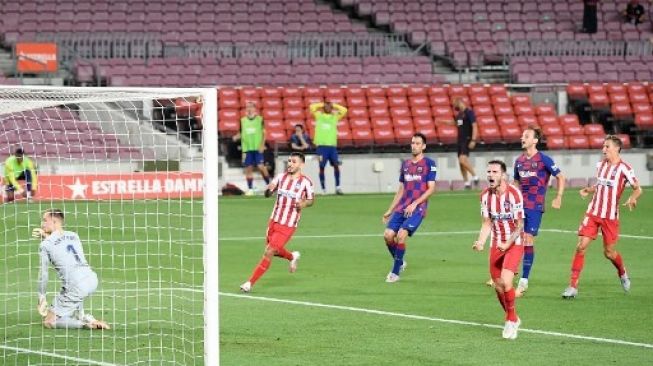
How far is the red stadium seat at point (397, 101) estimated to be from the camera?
3772cm

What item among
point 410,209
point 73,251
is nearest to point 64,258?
point 73,251

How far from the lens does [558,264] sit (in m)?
20.7

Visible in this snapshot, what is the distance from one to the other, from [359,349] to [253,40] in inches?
1091

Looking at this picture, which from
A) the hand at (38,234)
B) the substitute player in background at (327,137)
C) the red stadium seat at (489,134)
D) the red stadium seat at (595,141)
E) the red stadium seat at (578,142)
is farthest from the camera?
the red stadium seat at (595,141)

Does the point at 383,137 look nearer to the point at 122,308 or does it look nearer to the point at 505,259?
the point at 122,308

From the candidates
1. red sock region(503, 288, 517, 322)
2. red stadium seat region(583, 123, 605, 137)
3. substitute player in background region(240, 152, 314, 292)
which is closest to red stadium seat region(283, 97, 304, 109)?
red stadium seat region(583, 123, 605, 137)

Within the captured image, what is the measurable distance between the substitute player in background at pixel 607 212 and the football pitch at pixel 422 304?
1.20ft

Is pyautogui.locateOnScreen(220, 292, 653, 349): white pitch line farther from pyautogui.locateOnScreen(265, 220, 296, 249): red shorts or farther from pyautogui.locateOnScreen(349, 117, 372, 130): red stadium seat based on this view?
pyautogui.locateOnScreen(349, 117, 372, 130): red stadium seat

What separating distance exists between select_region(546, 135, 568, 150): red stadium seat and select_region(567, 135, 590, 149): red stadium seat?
0.44ft

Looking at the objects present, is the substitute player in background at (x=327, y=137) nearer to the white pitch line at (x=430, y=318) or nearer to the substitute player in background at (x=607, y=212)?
the substitute player in background at (x=607, y=212)

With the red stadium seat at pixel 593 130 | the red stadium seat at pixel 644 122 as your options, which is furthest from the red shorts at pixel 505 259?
the red stadium seat at pixel 644 122

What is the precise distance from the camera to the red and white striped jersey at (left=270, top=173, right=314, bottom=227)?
58.4 ft

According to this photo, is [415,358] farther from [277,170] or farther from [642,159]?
[642,159]

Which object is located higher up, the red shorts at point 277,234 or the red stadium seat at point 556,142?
the red stadium seat at point 556,142
